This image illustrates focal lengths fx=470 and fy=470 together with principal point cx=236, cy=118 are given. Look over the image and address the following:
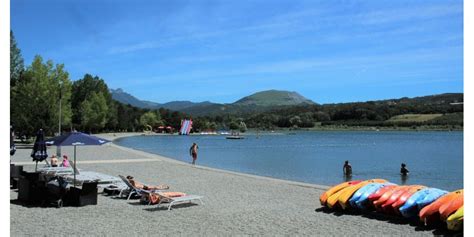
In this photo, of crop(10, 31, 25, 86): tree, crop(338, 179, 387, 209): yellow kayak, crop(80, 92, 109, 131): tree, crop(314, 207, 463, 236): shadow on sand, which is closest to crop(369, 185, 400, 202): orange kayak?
crop(314, 207, 463, 236): shadow on sand

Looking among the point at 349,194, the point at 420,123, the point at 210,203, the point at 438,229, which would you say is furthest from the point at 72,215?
the point at 420,123

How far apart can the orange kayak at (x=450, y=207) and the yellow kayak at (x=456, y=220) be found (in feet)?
0.57

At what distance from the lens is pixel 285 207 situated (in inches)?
416

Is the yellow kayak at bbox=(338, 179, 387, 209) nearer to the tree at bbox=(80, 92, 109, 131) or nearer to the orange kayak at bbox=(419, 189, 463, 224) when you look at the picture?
the orange kayak at bbox=(419, 189, 463, 224)

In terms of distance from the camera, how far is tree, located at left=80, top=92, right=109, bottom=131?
88.1 meters

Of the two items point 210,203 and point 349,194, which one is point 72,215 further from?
point 349,194

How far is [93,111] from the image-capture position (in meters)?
89.8

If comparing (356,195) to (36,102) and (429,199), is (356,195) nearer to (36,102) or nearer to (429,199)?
(429,199)

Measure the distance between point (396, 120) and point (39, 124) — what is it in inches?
5458

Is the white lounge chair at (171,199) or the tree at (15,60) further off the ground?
the tree at (15,60)

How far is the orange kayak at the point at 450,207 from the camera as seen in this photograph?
301 inches

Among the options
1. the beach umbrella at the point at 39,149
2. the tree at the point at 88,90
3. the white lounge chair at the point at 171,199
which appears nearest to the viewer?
the white lounge chair at the point at 171,199

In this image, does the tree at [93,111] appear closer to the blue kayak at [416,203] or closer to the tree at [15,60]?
the tree at [15,60]

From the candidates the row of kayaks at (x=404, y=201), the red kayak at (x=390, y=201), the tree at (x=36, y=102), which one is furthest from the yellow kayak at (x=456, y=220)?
the tree at (x=36, y=102)
